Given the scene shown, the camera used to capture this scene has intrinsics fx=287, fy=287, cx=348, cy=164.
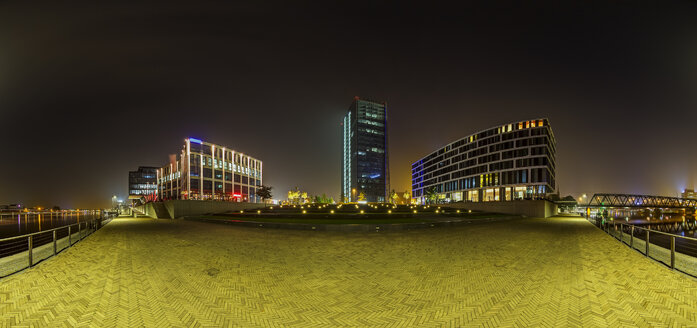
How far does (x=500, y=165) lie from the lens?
78125 mm

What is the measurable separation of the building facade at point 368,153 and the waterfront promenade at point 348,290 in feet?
458

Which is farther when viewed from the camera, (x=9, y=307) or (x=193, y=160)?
(x=193, y=160)

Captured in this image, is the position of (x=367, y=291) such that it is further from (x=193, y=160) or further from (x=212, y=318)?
(x=193, y=160)

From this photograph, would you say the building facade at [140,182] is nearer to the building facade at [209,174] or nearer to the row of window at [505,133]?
the building facade at [209,174]

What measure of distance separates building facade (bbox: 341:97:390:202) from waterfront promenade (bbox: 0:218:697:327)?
140 meters

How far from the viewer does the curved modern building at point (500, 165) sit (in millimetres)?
71625

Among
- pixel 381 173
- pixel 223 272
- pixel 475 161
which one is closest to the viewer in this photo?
pixel 223 272

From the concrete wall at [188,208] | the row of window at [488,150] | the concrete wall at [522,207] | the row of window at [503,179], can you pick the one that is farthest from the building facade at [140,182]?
the concrete wall at [522,207]

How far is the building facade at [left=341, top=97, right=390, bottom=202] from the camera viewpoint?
153 m

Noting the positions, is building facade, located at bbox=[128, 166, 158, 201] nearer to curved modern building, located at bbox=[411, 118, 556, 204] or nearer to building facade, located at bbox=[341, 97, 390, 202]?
building facade, located at bbox=[341, 97, 390, 202]

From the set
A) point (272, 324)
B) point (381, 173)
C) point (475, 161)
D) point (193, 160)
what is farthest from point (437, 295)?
point (381, 173)

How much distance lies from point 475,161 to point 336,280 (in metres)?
89.4

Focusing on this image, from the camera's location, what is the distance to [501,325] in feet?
14.0

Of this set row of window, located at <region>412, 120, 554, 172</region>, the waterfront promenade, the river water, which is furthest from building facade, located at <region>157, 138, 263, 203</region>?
row of window, located at <region>412, 120, 554, 172</region>
